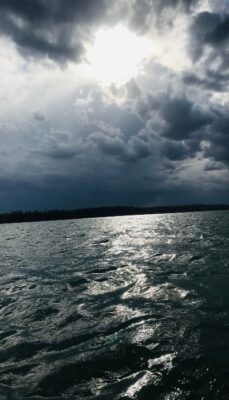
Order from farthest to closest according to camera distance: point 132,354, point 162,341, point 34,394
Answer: point 162,341 → point 132,354 → point 34,394

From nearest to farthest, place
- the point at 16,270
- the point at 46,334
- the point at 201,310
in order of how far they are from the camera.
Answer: the point at 46,334
the point at 201,310
the point at 16,270

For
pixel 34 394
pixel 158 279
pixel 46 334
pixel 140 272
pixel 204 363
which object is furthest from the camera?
pixel 140 272

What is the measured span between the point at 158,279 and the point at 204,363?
30.7 ft

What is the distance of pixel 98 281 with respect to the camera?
17766 millimetres

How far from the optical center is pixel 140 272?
755 inches

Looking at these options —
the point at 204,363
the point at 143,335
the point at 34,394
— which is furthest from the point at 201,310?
the point at 34,394

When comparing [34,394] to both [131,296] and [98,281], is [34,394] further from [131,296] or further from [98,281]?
[98,281]

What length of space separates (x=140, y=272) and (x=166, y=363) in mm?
11584

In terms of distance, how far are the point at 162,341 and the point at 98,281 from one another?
9.12m

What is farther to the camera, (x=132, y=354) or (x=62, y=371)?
(x=132, y=354)

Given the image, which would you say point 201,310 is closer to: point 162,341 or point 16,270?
point 162,341

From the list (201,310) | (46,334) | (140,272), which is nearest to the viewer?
(46,334)

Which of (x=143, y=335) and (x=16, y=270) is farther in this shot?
(x=16, y=270)

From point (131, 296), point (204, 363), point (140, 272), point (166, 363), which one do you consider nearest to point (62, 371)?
point (166, 363)
